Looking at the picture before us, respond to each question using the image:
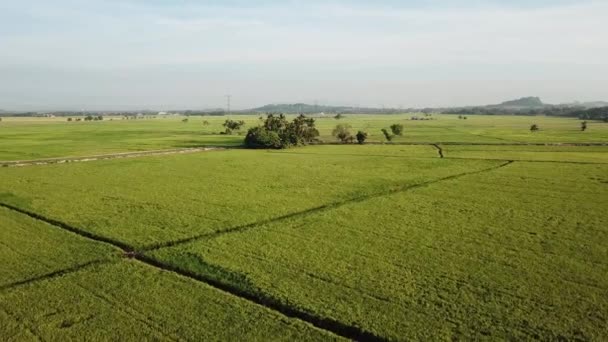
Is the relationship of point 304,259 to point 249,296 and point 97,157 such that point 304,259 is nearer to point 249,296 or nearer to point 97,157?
point 249,296

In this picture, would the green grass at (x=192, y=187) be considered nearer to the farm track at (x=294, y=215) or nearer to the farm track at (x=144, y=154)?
the farm track at (x=294, y=215)

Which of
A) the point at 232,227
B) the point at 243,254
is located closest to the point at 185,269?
the point at 243,254

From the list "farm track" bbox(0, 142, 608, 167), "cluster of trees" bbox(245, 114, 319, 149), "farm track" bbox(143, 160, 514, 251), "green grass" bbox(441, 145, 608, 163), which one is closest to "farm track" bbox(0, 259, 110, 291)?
"farm track" bbox(143, 160, 514, 251)

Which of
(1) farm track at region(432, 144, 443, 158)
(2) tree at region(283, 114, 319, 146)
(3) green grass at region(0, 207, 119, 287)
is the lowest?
(1) farm track at region(432, 144, 443, 158)

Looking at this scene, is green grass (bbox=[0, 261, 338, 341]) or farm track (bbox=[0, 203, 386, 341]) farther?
farm track (bbox=[0, 203, 386, 341])

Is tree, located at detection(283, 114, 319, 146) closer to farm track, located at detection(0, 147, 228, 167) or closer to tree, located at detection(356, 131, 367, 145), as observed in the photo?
tree, located at detection(356, 131, 367, 145)

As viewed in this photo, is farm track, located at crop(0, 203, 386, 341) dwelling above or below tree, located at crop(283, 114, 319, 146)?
below

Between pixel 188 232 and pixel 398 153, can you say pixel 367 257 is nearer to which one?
pixel 188 232
